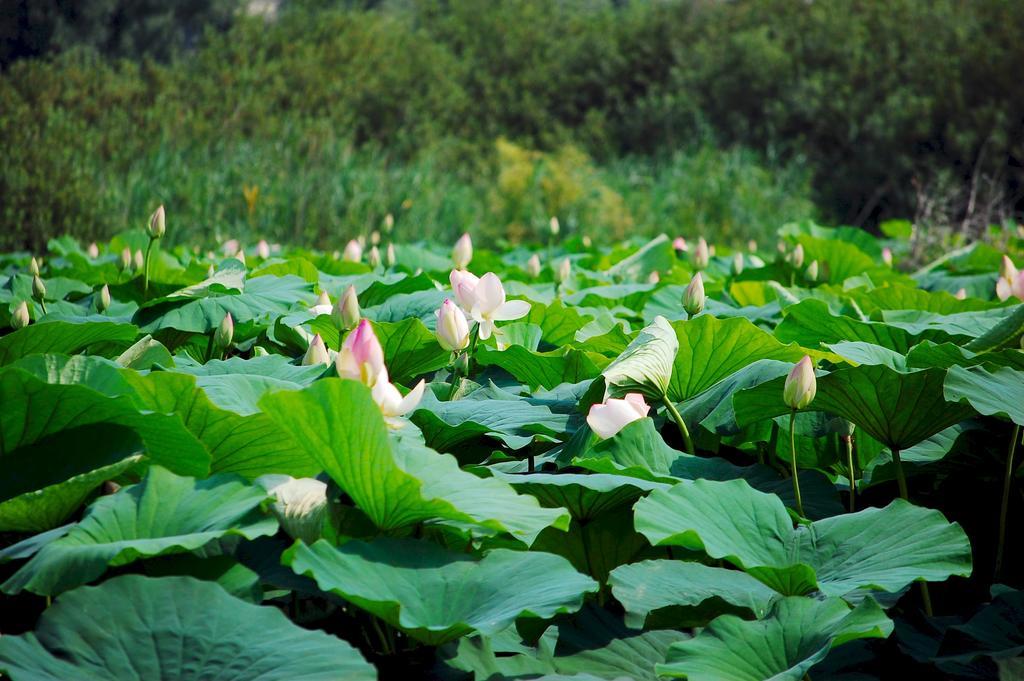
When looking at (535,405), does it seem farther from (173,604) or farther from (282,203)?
(282,203)

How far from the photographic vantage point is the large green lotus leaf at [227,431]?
1099 millimetres

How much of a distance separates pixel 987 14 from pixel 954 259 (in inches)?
635

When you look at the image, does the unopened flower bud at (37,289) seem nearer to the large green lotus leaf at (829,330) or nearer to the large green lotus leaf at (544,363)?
the large green lotus leaf at (544,363)

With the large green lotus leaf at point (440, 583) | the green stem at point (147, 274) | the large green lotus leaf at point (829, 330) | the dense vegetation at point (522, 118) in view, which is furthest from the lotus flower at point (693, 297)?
the dense vegetation at point (522, 118)

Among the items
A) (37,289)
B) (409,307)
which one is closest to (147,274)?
(37,289)

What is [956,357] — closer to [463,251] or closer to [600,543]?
[600,543]

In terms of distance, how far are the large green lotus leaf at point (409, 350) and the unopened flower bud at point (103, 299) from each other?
84 centimetres

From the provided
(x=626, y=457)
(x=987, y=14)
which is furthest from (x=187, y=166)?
(x=987, y=14)

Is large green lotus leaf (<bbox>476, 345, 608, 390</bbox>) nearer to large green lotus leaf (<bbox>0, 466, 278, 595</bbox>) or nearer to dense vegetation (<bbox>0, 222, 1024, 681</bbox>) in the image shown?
dense vegetation (<bbox>0, 222, 1024, 681</bbox>)

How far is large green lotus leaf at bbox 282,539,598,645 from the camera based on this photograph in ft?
2.79

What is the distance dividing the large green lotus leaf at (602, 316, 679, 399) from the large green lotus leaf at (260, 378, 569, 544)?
0.37 meters

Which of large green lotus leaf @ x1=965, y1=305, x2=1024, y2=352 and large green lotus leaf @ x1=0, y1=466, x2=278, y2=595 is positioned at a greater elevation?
large green lotus leaf @ x1=0, y1=466, x2=278, y2=595

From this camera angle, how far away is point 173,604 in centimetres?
82

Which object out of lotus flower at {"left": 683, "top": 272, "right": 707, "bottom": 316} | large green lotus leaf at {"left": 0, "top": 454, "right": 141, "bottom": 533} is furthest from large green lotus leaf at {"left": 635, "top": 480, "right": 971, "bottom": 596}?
lotus flower at {"left": 683, "top": 272, "right": 707, "bottom": 316}
